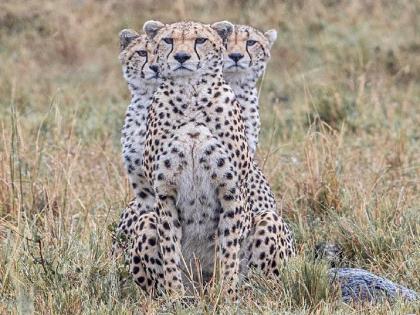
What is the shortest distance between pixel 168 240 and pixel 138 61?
0.94 m

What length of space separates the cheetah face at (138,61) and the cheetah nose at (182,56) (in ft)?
1.98

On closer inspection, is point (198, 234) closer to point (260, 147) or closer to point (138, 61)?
point (138, 61)

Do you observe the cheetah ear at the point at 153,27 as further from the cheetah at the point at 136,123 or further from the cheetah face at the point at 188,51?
the cheetah at the point at 136,123

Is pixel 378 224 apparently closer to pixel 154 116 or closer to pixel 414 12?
pixel 154 116

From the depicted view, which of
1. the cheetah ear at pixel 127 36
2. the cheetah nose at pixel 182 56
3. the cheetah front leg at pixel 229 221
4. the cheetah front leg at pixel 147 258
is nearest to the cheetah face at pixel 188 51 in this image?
the cheetah nose at pixel 182 56

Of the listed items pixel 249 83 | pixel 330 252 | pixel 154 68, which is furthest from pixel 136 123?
pixel 330 252

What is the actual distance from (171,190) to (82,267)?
384 mm

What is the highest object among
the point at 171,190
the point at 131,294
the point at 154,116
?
the point at 154,116

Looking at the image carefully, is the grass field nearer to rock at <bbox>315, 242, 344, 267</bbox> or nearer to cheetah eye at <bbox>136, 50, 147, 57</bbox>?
rock at <bbox>315, 242, 344, 267</bbox>

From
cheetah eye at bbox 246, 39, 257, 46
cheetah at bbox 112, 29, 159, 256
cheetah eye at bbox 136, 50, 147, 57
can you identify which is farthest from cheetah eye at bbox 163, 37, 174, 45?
cheetah eye at bbox 246, 39, 257, 46

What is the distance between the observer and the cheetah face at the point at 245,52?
4410 millimetres

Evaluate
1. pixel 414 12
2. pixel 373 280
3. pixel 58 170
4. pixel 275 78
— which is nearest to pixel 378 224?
pixel 373 280

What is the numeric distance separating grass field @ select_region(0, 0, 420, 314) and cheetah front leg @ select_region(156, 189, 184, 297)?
11 centimetres

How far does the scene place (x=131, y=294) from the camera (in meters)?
3.51
